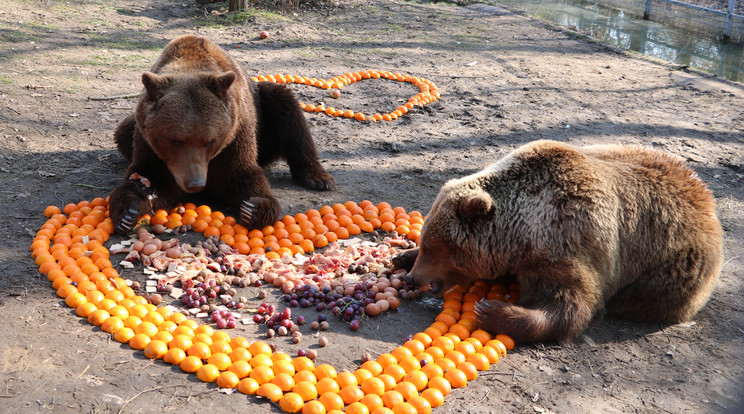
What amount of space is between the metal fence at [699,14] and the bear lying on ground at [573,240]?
14380 millimetres

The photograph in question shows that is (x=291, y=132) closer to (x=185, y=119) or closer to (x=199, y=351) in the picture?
(x=185, y=119)

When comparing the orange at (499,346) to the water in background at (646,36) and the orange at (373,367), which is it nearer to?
the orange at (373,367)

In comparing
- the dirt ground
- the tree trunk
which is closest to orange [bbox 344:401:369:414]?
the dirt ground

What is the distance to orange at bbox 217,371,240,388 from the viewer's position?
156 inches

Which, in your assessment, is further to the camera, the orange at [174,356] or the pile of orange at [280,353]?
the orange at [174,356]

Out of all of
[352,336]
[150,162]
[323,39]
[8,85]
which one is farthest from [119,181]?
[323,39]

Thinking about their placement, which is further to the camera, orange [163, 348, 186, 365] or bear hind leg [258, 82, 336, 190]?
bear hind leg [258, 82, 336, 190]

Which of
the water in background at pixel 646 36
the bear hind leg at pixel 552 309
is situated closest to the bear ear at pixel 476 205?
the bear hind leg at pixel 552 309

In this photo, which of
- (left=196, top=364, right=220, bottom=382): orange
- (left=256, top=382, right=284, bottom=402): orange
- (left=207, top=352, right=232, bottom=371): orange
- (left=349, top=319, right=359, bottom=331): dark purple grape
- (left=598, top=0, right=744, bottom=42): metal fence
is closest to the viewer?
(left=256, top=382, right=284, bottom=402): orange

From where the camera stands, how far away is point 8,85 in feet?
28.2

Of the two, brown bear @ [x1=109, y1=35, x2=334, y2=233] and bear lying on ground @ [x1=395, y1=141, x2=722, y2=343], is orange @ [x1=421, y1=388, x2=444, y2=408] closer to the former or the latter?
bear lying on ground @ [x1=395, y1=141, x2=722, y2=343]

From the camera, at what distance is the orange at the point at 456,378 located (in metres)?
4.23

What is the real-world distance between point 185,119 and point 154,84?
406mm

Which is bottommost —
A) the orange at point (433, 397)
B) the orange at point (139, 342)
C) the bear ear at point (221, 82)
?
the orange at point (433, 397)
